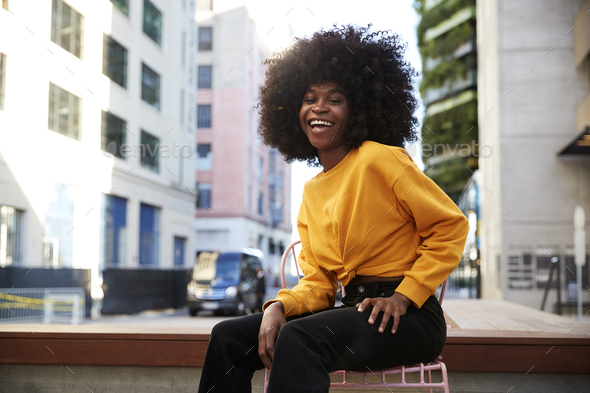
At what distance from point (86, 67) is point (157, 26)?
590cm

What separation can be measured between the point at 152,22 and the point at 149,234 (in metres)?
8.20

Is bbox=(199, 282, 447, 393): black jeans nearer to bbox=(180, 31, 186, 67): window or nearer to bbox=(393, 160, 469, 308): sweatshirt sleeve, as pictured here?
bbox=(393, 160, 469, 308): sweatshirt sleeve

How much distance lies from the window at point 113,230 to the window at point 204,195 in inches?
737

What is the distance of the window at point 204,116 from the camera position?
39.4 m

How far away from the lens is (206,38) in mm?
39406

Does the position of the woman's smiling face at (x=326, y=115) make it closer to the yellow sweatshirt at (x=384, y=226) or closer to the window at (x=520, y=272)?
the yellow sweatshirt at (x=384, y=226)

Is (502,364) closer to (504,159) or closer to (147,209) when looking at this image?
(504,159)

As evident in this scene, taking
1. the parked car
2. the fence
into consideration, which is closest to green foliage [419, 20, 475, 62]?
the parked car

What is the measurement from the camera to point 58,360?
294cm

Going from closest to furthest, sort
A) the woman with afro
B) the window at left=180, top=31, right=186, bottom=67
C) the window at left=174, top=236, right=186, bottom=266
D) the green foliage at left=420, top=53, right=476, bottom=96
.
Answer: the woman with afro
the window at left=174, top=236, right=186, bottom=266
the window at left=180, top=31, right=186, bottom=67
the green foliage at left=420, top=53, right=476, bottom=96

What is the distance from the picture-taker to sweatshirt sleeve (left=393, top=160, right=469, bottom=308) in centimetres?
181

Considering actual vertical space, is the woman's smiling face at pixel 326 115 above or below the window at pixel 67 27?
below

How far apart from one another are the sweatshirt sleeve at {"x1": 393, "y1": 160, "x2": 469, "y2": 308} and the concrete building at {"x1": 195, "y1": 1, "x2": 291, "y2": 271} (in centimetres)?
3506

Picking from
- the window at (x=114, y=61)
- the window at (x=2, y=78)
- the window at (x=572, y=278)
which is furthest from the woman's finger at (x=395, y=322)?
the window at (x=114, y=61)
